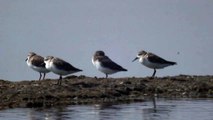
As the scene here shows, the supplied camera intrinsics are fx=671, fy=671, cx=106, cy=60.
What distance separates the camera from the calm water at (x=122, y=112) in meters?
16.9

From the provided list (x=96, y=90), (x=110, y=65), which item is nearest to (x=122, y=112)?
(x=96, y=90)

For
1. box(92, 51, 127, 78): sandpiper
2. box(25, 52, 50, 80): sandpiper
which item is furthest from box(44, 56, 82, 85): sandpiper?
box(92, 51, 127, 78): sandpiper

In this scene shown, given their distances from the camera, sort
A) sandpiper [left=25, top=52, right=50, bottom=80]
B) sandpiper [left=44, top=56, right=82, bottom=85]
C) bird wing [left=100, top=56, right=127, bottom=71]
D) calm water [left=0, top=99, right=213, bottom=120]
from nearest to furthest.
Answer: calm water [left=0, top=99, right=213, bottom=120] < sandpiper [left=44, top=56, right=82, bottom=85] < bird wing [left=100, top=56, right=127, bottom=71] < sandpiper [left=25, top=52, right=50, bottom=80]

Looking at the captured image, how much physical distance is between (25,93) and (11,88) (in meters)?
1.26

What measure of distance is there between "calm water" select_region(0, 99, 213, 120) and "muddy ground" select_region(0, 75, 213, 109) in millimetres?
963

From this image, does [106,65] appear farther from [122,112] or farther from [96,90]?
[122,112]

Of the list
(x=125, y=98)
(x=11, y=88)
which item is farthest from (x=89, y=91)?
(x=11, y=88)

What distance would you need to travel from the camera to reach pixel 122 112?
17.8 m

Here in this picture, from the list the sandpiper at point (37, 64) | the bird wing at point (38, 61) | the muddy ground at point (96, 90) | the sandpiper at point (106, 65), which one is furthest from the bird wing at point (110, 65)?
the bird wing at point (38, 61)

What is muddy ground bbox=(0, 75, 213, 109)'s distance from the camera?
19703 millimetres

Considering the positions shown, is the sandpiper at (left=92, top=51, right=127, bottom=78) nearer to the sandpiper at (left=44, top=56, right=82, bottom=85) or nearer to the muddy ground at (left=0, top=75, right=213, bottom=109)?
the muddy ground at (left=0, top=75, right=213, bottom=109)

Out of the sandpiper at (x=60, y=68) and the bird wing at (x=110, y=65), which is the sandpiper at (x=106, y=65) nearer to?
the bird wing at (x=110, y=65)

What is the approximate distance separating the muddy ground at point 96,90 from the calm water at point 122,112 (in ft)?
3.16

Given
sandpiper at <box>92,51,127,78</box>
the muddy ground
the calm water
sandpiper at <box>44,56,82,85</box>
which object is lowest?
the calm water
